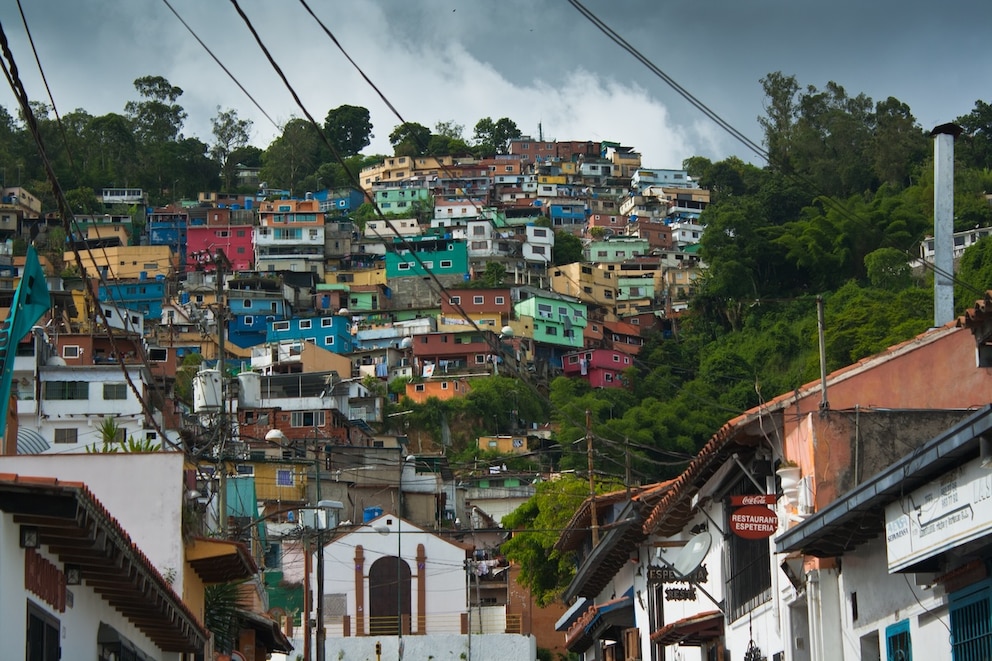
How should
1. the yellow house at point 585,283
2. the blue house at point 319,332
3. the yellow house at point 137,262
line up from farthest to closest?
the yellow house at point 585,283 → the yellow house at point 137,262 → the blue house at point 319,332

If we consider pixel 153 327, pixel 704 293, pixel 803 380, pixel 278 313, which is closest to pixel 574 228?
pixel 704 293

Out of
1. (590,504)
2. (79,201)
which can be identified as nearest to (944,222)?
(590,504)

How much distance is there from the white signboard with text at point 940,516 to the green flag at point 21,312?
839cm

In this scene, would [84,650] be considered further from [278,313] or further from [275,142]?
[275,142]

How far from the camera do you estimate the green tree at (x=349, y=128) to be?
593 feet

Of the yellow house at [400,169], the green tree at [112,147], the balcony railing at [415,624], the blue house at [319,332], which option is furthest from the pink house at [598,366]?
the green tree at [112,147]

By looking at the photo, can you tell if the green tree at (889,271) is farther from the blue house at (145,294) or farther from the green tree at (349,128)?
the green tree at (349,128)

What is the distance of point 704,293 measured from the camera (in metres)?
119

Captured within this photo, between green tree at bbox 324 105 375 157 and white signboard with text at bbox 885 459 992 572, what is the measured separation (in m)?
169

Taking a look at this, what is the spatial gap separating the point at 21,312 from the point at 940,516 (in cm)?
933

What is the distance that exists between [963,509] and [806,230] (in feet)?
363

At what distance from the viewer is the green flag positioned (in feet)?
51.2

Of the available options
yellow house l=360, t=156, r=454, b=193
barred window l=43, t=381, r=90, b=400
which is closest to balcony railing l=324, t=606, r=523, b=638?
barred window l=43, t=381, r=90, b=400

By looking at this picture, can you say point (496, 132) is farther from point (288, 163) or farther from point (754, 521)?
point (754, 521)
